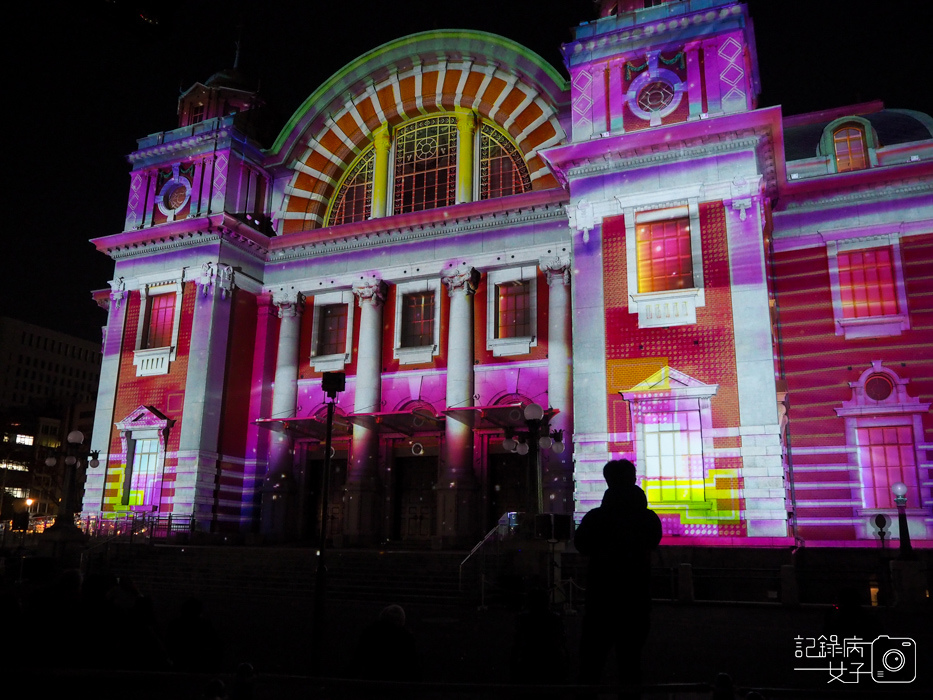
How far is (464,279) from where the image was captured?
27.8 metres

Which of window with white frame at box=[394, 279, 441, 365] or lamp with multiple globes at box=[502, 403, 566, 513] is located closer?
lamp with multiple globes at box=[502, 403, 566, 513]

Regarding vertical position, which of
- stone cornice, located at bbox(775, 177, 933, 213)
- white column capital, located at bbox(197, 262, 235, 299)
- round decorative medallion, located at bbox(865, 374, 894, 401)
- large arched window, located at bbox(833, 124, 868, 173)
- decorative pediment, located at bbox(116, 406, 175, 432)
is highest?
large arched window, located at bbox(833, 124, 868, 173)

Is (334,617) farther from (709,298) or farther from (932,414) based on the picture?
(932,414)

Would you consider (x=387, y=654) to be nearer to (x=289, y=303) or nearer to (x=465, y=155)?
(x=465, y=155)

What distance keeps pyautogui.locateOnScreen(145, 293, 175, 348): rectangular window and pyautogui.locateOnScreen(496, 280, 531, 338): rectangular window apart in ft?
40.5

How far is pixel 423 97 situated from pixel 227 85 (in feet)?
29.0

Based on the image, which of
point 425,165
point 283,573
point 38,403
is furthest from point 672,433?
point 38,403

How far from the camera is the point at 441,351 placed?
28.2m

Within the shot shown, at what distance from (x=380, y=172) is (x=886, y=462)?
20229mm

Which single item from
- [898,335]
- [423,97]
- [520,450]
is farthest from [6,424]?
[898,335]

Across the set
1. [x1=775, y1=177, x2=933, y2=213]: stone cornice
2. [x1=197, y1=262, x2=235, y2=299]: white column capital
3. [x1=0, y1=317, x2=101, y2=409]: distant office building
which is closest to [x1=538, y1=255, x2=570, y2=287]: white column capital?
[x1=775, y1=177, x2=933, y2=213]: stone cornice

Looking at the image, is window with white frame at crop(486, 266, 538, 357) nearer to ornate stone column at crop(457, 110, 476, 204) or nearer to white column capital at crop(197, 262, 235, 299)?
ornate stone column at crop(457, 110, 476, 204)

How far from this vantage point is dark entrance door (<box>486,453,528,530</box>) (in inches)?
1057

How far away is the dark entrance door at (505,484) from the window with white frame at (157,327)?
1259 centimetres
